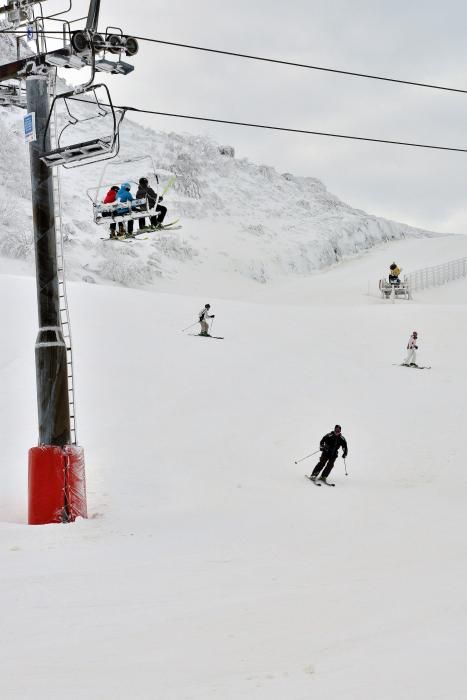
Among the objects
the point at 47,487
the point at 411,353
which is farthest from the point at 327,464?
the point at 411,353

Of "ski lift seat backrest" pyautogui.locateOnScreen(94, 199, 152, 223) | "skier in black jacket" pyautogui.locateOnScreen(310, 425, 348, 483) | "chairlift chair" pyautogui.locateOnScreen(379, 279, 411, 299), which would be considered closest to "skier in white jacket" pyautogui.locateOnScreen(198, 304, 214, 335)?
"ski lift seat backrest" pyautogui.locateOnScreen(94, 199, 152, 223)

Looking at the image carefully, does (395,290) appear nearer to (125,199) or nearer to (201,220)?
(201,220)

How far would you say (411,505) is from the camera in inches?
514

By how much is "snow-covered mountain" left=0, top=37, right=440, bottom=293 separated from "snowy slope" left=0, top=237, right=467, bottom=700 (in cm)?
2114

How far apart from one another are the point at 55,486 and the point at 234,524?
99.2 inches

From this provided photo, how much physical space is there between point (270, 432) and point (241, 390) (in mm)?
2928

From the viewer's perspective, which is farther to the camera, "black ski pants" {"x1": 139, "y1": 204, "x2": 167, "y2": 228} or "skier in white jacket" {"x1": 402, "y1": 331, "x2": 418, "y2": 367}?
"skier in white jacket" {"x1": 402, "y1": 331, "x2": 418, "y2": 367}

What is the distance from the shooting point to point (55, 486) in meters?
9.85

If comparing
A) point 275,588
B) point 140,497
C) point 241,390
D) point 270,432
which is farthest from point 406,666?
point 241,390

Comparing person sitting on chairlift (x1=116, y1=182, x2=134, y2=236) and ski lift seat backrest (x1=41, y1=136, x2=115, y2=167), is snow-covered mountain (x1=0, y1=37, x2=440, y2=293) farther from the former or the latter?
ski lift seat backrest (x1=41, y1=136, x2=115, y2=167)

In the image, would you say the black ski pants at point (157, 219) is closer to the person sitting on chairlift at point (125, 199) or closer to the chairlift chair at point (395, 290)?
the person sitting on chairlift at point (125, 199)

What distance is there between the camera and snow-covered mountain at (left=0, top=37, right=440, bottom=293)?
50.0 m

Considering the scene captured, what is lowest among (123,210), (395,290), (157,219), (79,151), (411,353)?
(411,353)

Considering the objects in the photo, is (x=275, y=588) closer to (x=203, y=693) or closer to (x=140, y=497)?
(x=203, y=693)
